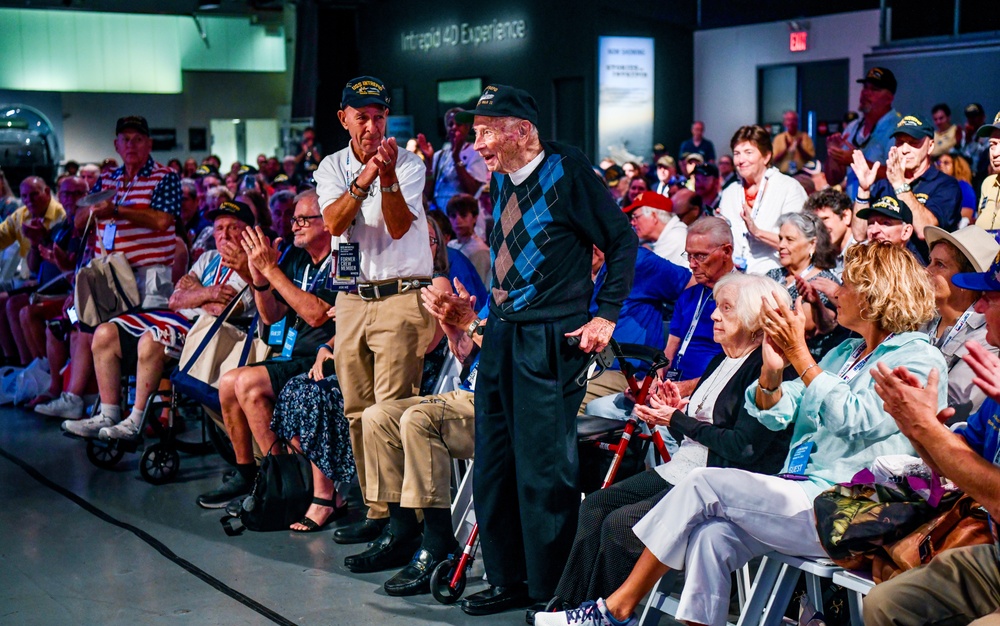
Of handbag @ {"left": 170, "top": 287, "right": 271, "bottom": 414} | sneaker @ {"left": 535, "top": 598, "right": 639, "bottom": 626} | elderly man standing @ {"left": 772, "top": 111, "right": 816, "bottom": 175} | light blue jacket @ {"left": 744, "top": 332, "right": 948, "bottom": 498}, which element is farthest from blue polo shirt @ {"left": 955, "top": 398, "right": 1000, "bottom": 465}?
elderly man standing @ {"left": 772, "top": 111, "right": 816, "bottom": 175}

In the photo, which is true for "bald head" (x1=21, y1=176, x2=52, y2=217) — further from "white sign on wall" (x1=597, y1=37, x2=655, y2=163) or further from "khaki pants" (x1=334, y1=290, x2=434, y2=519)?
"white sign on wall" (x1=597, y1=37, x2=655, y2=163)

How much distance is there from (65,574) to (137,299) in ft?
7.97

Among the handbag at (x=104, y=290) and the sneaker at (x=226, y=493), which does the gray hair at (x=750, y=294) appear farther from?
the handbag at (x=104, y=290)

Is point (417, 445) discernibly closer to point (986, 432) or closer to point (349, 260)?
point (349, 260)

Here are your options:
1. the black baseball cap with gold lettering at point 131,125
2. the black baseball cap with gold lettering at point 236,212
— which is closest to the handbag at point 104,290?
the black baseball cap with gold lettering at point 131,125

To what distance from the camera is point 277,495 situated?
484 centimetres

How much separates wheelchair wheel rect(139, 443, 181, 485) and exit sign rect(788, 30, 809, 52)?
1079cm

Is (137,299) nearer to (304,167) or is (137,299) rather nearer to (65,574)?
(65,574)

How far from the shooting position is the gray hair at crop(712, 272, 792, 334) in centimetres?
338

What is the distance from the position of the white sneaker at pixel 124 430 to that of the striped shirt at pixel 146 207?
3.60 ft

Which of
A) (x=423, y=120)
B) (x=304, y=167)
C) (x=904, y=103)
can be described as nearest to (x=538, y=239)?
(x=904, y=103)

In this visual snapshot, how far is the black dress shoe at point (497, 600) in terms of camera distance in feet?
12.5

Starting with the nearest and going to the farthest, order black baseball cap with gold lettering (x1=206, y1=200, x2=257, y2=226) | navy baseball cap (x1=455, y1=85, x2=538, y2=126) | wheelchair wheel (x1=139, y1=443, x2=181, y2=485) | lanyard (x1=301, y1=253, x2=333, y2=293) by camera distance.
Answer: navy baseball cap (x1=455, y1=85, x2=538, y2=126)
lanyard (x1=301, y1=253, x2=333, y2=293)
black baseball cap with gold lettering (x1=206, y1=200, x2=257, y2=226)
wheelchair wheel (x1=139, y1=443, x2=181, y2=485)

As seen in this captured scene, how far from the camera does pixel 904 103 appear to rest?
12523mm
